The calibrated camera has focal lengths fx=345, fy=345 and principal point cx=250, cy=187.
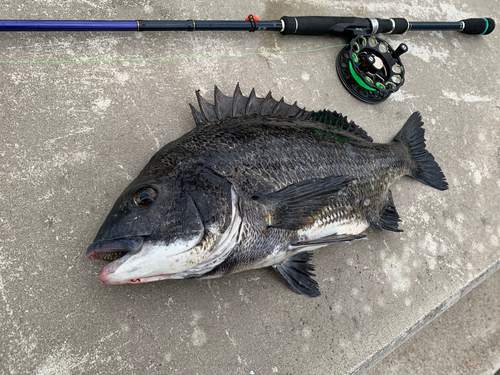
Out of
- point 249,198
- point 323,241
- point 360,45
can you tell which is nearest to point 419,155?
point 360,45

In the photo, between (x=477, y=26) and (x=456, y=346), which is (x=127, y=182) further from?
(x=477, y=26)

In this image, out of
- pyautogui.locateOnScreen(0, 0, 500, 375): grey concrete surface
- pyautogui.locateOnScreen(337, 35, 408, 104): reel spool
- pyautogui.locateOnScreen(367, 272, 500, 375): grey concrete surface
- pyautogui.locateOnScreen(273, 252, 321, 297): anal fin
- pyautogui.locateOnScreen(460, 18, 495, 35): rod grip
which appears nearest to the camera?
pyautogui.locateOnScreen(0, 0, 500, 375): grey concrete surface

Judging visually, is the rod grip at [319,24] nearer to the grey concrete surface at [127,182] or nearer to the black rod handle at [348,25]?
the black rod handle at [348,25]

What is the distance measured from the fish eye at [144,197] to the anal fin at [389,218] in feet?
4.62

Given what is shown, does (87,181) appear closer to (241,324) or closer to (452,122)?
(241,324)

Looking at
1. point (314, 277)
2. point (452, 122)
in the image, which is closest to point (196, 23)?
point (314, 277)

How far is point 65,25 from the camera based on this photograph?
5.99 feet

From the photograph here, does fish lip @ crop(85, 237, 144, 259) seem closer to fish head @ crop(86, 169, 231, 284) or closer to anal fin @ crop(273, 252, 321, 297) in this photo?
fish head @ crop(86, 169, 231, 284)

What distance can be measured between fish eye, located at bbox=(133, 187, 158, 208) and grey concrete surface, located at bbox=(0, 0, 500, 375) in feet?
1.43

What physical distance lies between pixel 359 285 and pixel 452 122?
5.70ft

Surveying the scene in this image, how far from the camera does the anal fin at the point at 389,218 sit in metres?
2.19

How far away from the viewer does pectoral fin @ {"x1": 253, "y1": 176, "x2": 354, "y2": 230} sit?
1608mm

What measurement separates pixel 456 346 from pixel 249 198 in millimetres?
2491

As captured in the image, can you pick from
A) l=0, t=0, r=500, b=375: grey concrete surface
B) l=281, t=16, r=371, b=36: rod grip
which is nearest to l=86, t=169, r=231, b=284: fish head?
l=0, t=0, r=500, b=375: grey concrete surface
